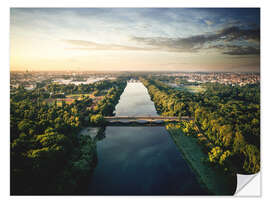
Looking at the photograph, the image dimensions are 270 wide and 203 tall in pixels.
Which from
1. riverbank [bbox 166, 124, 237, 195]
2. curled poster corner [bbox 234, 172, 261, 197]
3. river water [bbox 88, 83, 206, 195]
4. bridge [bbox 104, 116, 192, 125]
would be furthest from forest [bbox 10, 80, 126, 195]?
curled poster corner [bbox 234, 172, 261, 197]

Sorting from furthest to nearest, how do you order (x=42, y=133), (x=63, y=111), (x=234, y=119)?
(x=63, y=111), (x=234, y=119), (x=42, y=133)

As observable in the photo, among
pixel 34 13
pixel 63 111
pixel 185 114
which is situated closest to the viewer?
pixel 34 13

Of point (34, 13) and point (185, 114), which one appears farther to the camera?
point (185, 114)

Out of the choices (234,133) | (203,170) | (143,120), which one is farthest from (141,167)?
(143,120)

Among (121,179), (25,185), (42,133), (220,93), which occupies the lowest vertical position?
(121,179)

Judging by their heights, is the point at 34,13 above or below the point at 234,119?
above
